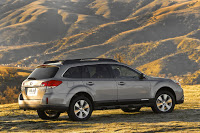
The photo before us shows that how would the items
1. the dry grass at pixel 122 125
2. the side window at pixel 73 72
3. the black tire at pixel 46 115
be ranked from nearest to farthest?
1. the dry grass at pixel 122 125
2. the side window at pixel 73 72
3. the black tire at pixel 46 115

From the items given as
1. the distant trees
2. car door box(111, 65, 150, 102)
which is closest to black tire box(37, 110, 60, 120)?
car door box(111, 65, 150, 102)

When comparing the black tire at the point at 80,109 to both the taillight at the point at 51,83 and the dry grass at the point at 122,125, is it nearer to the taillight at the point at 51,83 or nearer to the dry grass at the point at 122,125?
Result: the dry grass at the point at 122,125

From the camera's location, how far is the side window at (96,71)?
31.8ft

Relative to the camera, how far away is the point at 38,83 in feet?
30.1

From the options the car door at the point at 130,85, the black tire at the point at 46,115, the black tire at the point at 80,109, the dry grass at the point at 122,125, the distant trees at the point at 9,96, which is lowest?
the distant trees at the point at 9,96

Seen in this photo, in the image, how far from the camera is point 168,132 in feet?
24.9

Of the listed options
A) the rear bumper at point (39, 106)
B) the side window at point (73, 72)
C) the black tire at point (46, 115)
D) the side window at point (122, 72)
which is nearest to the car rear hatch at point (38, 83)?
the rear bumper at point (39, 106)

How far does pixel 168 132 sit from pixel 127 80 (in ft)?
9.53

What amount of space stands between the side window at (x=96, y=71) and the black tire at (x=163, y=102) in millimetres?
1719

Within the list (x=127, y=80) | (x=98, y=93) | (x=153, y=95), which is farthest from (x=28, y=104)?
(x=153, y=95)

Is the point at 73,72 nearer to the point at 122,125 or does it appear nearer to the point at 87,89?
the point at 87,89

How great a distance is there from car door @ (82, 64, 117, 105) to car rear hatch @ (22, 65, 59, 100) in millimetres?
880

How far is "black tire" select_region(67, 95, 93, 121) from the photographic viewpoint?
367 inches

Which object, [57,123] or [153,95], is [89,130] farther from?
[153,95]
